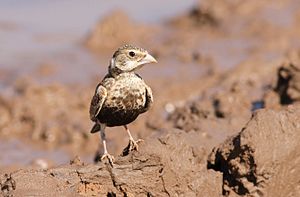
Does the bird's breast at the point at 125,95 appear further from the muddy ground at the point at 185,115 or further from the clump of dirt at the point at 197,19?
the clump of dirt at the point at 197,19

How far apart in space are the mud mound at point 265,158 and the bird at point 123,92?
0.85 m

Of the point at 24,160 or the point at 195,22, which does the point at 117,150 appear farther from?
the point at 195,22

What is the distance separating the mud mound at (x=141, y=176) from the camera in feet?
19.5

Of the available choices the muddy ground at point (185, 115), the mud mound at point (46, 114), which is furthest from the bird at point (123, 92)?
the mud mound at point (46, 114)

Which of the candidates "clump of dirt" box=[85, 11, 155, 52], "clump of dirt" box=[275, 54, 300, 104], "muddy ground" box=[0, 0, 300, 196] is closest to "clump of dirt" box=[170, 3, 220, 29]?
"muddy ground" box=[0, 0, 300, 196]

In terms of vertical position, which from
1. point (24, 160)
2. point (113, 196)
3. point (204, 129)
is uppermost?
point (24, 160)

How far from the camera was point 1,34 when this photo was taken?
60.7ft

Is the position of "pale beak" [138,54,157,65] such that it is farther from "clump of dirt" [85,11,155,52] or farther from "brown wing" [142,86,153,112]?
"clump of dirt" [85,11,155,52]

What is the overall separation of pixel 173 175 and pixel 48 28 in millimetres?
13069

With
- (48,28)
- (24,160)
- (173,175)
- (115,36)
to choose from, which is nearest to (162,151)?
(173,175)

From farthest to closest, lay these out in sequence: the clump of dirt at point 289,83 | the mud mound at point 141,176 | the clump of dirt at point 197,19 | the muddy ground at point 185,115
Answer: the clump of dirt at point 197,19
the clump of dirt at point 289,83
the muddy ground at point 185,115
the mud mound at point 141,176

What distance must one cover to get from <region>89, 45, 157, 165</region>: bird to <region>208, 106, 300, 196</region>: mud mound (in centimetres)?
85

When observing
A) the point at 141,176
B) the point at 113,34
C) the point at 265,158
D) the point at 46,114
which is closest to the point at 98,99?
the point at 141,176

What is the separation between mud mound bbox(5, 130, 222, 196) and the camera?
19.5ft
